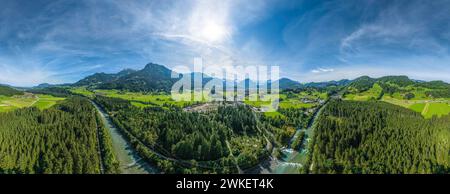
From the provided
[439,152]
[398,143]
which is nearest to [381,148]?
[398,143]

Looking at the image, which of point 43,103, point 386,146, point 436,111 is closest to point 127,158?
point 43,103

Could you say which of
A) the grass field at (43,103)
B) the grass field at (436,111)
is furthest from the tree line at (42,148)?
the grass field at (436,111)

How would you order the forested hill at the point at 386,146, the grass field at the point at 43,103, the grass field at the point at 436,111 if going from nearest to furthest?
the forested hill at the point at 386,146
the grass field at the point at 436,111
the grass field at the point at 43,103

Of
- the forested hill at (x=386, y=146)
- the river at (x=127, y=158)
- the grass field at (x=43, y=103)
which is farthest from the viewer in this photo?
the grass field at (x=43, y=103)

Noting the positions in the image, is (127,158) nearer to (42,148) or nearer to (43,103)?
(42,148)

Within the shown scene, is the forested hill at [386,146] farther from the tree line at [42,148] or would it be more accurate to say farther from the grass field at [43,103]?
the grass field at [43,103]

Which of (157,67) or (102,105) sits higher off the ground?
(157,67)
